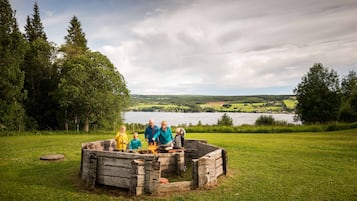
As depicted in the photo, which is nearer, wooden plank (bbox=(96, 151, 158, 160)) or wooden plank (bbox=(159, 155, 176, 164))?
wooden plank (bbox=(96, 151, 158, 160))

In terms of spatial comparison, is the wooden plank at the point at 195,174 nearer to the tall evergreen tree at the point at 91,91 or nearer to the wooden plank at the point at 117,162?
the wooden plank at the point at 117,162

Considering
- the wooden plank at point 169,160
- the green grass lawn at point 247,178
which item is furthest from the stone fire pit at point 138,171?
the wooden plank at point 169,160

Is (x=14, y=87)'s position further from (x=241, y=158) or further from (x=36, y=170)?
(x=241, y=158)

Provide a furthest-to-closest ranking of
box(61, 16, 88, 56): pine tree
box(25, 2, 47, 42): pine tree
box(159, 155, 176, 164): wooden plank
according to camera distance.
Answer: box(61, 16, 88, 56): pine tree
box(25, 2, 47, 42): pine tree
box(159, 155, 176, 164): wooden plank

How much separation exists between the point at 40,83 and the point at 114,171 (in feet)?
107

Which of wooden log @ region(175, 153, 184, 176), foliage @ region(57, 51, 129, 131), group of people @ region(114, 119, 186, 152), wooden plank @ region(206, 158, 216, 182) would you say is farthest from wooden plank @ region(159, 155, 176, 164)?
foliage @ region(57, 51, 129, 131)

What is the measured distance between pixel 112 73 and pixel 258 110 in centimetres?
4629

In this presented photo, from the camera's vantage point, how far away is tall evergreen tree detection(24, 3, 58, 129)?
34.0 meters

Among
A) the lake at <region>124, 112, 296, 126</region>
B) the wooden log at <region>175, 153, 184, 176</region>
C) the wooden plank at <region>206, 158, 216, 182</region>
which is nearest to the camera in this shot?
the wooden plank at <region>206, 158, 216, 182</region>

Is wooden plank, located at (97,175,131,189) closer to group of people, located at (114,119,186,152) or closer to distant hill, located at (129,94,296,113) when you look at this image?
group of people, located at (114,119,186,152)

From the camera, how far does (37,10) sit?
41094 mm

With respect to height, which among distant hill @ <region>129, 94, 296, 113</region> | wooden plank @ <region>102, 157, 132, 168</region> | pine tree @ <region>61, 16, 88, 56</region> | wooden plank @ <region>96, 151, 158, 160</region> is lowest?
wooden plank @ <region>102, 157, 132, 168</region>

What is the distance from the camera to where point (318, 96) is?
47.2 meters

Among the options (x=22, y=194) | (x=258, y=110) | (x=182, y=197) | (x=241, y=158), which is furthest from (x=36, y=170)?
(x=258, y=110)
